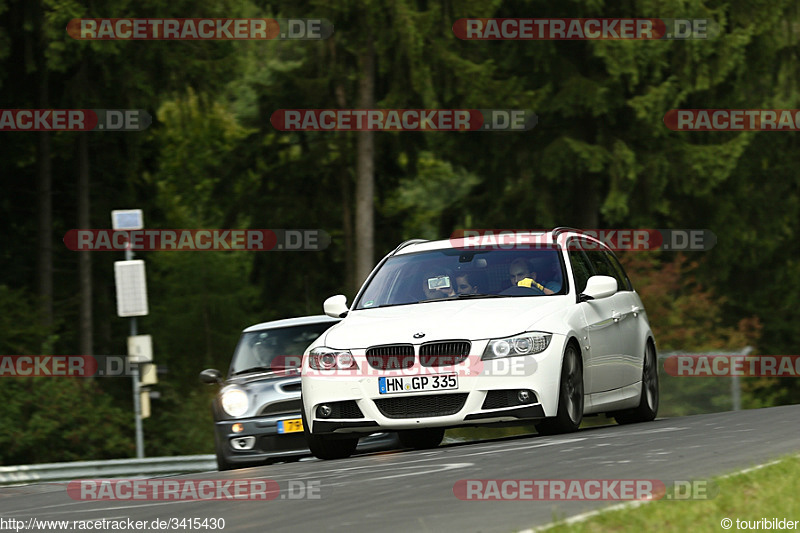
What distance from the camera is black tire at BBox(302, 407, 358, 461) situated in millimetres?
12320

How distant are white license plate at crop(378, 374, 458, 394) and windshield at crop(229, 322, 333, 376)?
449 centimetres

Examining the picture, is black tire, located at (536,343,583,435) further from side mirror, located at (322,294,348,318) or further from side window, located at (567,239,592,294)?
side mirror, located at (322,294,348,318)

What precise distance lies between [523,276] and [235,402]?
12.4 feet

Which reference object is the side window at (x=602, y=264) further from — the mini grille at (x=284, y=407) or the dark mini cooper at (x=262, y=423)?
the mini grille at (x=284, y=407)

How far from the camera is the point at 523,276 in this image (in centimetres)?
1285

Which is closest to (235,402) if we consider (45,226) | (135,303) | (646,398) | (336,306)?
(336,306)

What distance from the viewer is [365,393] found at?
11617 mm

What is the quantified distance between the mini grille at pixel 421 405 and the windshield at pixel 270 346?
4.44 m

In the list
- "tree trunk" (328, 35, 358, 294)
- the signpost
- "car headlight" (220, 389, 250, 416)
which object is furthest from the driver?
"tree trunk" (328, 35, 358, 294)

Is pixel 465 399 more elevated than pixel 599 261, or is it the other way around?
pixel 599 261

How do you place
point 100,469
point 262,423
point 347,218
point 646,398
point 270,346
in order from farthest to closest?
point 347,218 < point 100,469 < point 270,346 < point 262,423 < point 646,398

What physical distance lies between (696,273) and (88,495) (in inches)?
1289

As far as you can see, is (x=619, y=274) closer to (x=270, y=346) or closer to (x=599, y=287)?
(x=599, y=287)

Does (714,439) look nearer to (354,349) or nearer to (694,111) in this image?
(354,349)
